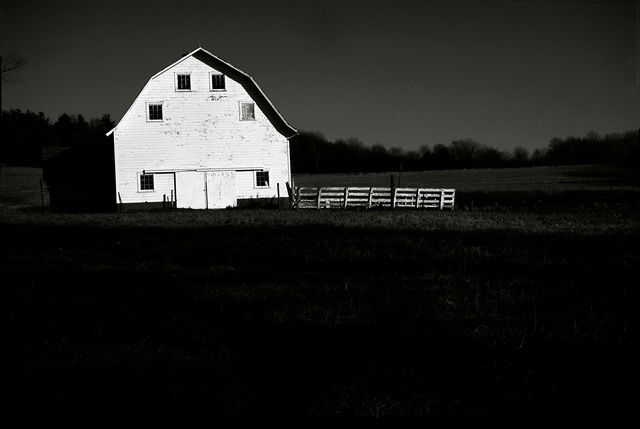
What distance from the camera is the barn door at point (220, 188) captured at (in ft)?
99.6

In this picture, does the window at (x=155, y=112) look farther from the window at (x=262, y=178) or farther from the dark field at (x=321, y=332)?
the dark field at (x=321, y=332)

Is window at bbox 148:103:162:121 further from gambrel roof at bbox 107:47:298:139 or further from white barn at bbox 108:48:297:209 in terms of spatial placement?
gambrel roof at bbox 107:47:298:139

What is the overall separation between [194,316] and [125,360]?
1374 millimetres

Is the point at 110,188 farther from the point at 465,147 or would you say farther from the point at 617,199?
the point at 465,147

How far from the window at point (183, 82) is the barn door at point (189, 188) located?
176 inches

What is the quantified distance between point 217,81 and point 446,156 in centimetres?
7059

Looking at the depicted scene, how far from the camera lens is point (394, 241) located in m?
12.2

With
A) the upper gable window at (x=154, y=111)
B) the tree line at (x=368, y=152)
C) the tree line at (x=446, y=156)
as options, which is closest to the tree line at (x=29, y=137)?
the tree line at (x=368, y=152)

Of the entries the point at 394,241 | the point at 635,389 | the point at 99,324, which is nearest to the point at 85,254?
the point at 99,324

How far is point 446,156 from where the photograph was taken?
95.5m

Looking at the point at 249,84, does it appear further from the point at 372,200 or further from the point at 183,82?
the point at 372,200

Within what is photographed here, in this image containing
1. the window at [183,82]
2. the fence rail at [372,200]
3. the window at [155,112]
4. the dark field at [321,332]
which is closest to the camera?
the dark field at [321,332]

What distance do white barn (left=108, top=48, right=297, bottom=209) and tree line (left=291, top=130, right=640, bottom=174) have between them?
58.7 meters

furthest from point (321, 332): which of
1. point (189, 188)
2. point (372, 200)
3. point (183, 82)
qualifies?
point (183, 82)
